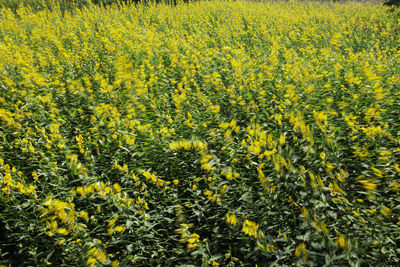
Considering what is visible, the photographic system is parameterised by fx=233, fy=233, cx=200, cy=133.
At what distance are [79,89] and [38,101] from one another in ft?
1.71

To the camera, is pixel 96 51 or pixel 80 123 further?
pixel 96 51

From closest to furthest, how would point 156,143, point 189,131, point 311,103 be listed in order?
point 156,143
point 189,131
point 311,103

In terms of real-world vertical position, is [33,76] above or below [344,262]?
above

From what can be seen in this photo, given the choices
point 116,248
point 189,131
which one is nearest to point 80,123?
point 189,131

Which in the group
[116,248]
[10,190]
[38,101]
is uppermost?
[38,101]

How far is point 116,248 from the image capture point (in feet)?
6.08

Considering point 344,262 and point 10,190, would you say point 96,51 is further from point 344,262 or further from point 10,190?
point 344,262

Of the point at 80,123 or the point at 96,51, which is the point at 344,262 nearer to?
the point at 80,123

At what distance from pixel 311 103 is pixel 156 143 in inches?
74.9

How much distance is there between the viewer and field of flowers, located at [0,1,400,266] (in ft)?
5.07

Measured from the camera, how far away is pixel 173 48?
4.64m

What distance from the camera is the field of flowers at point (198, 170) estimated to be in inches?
60.8

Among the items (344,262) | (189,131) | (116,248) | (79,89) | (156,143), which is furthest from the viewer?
(79,89)

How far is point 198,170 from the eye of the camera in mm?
2217
